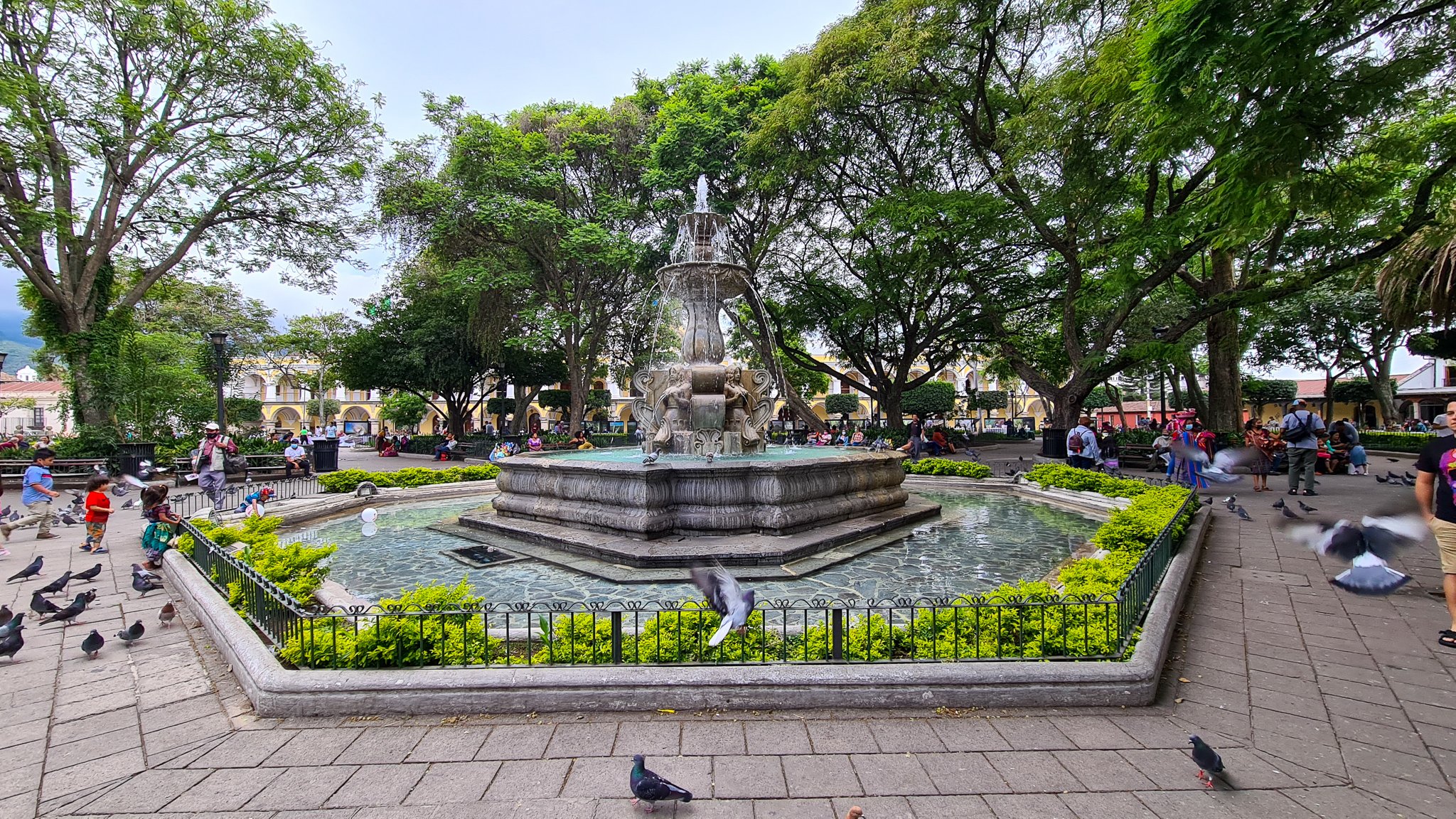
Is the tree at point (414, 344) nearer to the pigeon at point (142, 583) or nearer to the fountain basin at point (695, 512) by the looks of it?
the fountain basin at point (695, 512)

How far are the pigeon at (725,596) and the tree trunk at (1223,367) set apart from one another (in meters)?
20.9

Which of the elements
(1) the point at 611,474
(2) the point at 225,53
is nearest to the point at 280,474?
(2) the point at 225,53

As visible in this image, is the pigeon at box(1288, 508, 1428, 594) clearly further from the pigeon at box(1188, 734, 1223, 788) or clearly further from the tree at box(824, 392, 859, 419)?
the tree at box(824, 392, 859, 419)

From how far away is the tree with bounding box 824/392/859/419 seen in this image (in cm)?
5359

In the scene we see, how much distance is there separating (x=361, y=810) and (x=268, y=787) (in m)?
0.55

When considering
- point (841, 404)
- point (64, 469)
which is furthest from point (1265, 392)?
point (64, 469)

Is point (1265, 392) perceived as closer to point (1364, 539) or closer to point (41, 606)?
point (1364, 539)

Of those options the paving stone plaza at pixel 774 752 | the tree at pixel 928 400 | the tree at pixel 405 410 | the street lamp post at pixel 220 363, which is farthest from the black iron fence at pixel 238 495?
the tree at pixel 928 400

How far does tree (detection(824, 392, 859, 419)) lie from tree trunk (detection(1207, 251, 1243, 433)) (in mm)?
33006

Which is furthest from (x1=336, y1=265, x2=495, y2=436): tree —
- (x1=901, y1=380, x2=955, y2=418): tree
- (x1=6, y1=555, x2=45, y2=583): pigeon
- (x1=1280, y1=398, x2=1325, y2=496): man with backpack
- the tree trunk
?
(x1=901, y1=380, x2=955, y2=418): tree

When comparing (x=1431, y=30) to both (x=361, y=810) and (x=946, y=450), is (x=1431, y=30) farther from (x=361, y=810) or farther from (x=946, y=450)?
(x=946, y=450)

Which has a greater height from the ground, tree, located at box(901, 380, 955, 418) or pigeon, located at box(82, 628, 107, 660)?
tree, located at box(901, 380, 955, 418)

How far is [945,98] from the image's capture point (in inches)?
628

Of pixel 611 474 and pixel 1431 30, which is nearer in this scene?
pixel 611 474
